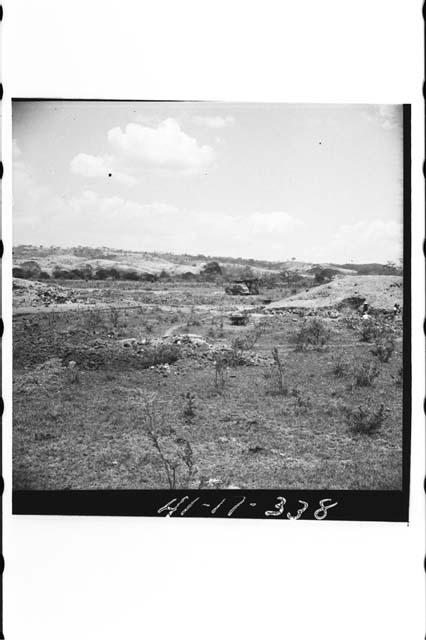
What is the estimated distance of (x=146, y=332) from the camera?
2.78 m

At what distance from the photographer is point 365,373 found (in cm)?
277

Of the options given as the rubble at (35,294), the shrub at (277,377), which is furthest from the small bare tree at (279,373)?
the rubble at (35,294)

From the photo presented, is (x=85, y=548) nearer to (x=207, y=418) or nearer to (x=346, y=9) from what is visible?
(x=207, y=418)

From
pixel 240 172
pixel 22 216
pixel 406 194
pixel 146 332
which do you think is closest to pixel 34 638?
pixel 146 332

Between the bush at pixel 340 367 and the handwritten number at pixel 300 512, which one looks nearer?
the handwritten number at pixel 300 512

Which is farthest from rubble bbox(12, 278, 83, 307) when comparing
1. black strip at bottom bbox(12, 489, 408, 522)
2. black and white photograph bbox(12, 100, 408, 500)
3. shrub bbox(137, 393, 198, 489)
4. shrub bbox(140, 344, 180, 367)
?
black strip at bottom bbox(12, 489, 408, 522)

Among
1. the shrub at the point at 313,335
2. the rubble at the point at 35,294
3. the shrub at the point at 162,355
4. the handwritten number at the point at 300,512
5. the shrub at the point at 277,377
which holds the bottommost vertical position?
the handwritten number at the point at 300,512

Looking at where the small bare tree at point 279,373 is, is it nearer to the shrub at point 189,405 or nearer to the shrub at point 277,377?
the shrub at point 277,377

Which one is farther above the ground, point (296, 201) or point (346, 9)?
point (346, 9)

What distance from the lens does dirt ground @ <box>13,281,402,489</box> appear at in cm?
269

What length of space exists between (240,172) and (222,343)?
0.86m

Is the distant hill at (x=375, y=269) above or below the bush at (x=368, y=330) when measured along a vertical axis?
above

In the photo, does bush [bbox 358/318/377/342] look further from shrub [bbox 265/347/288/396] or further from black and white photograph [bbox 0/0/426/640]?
shrub [bbox 265/347/288/396]

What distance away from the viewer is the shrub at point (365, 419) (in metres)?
2.70
